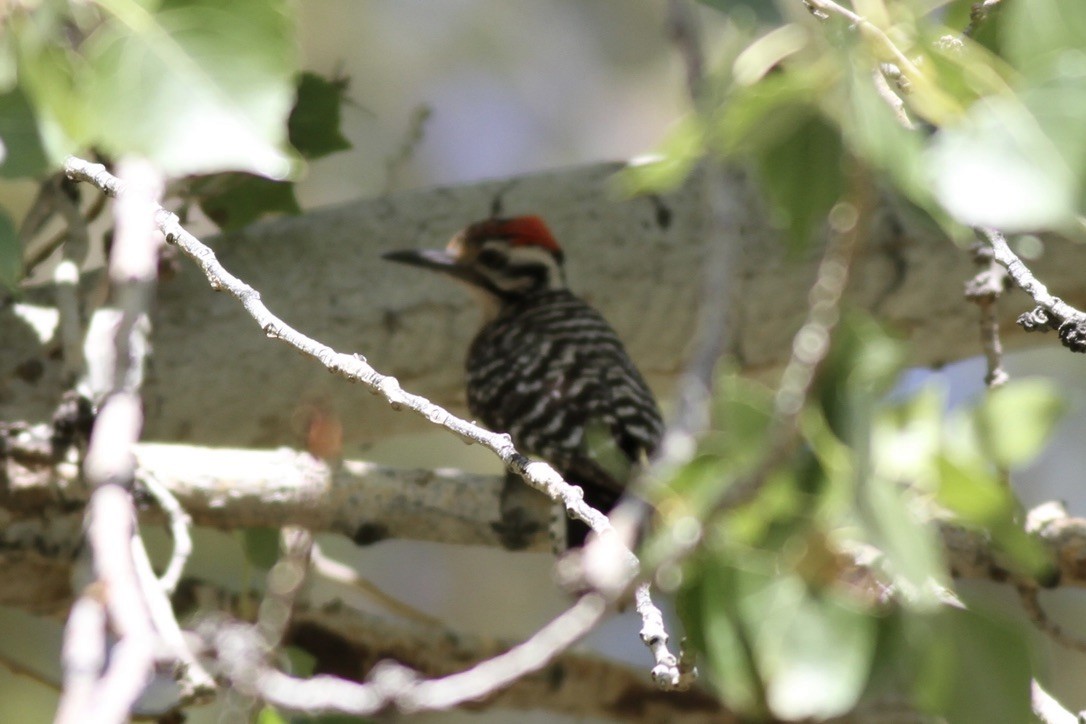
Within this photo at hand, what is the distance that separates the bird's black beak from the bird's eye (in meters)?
0.09

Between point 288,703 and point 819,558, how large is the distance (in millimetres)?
693

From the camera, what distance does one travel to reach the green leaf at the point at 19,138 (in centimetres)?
184

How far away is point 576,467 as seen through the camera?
2844 millimetres

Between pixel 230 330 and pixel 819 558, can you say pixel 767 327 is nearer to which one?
pixel 230 330

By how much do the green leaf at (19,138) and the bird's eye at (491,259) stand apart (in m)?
1.73

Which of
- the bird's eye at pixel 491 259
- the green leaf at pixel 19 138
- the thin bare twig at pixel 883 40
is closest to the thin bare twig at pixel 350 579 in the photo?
the bird's eye at pixel 491 259

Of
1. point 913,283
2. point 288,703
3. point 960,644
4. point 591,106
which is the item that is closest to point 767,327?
point 913,283

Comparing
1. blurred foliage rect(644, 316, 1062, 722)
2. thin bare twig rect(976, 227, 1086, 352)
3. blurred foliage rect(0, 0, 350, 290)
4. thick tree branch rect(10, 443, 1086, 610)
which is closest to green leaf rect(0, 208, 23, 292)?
blurred foliage rect(0, 0, 350, 290)

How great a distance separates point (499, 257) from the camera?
3539 mm

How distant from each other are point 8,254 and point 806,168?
1231mm

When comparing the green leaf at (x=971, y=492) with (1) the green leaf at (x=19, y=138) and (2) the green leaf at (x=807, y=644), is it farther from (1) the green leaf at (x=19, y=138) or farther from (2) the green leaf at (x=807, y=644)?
(1) the green leaf at (x=19, y=138)

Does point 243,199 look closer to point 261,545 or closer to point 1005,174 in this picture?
point 261,545

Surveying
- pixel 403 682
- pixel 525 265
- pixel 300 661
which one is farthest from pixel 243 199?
pixel 403 682

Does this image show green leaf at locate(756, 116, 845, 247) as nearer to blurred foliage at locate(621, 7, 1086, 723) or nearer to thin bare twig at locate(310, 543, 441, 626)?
blurred foliage at locate(621, 7, 1086, 723)
